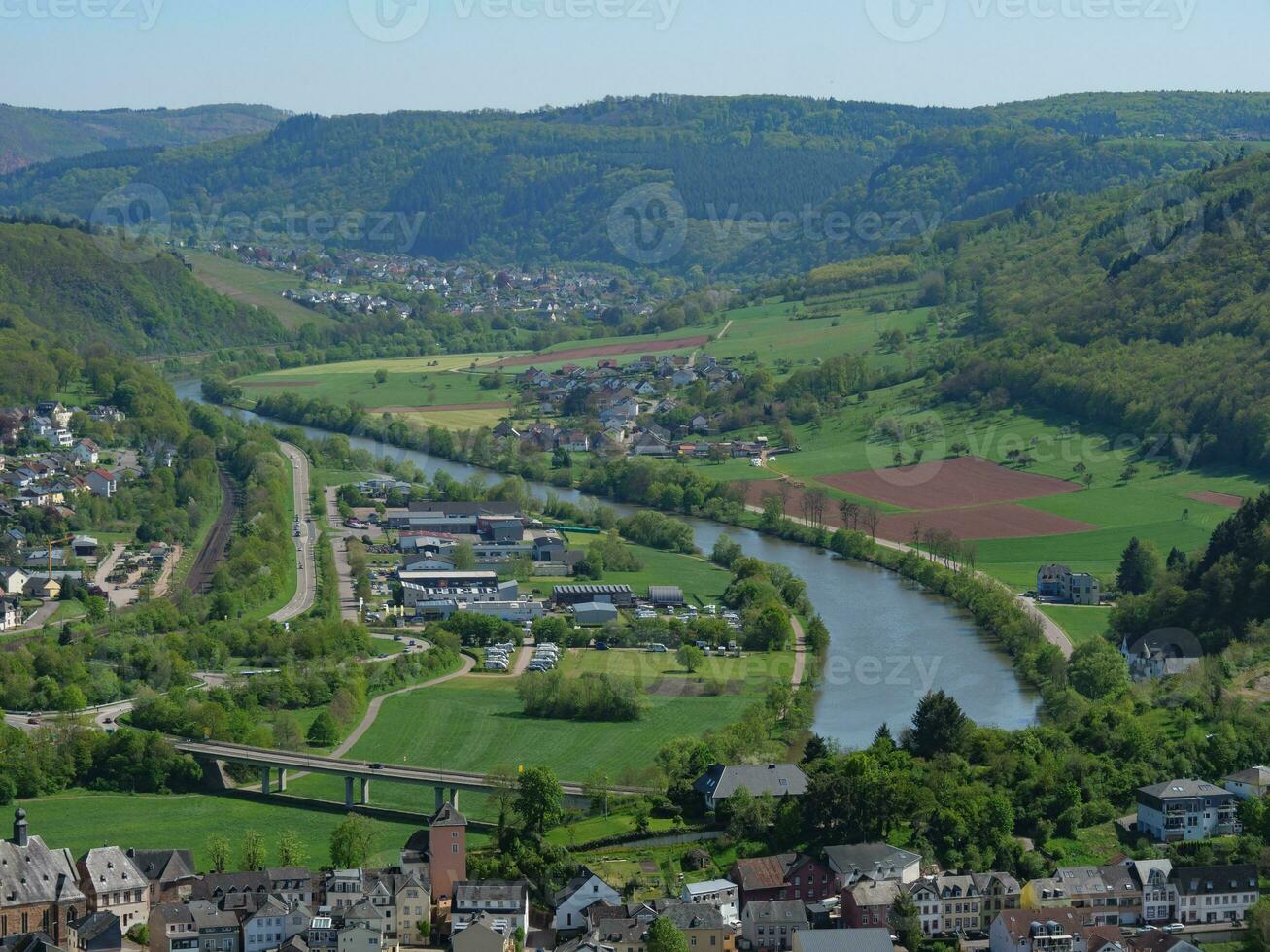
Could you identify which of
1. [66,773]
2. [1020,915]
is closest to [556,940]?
[1020,915]

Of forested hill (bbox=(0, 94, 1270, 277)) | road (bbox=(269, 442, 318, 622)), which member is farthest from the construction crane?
forested hill (bbox=(0, 94, 1270, 277))

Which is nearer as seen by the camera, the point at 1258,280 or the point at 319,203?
the point at 1258,280

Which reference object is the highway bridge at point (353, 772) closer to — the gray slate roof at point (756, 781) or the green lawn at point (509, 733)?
the green lawn at point (509, 733)

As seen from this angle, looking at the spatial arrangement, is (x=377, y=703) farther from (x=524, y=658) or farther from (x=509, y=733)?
(x=524, y=658)

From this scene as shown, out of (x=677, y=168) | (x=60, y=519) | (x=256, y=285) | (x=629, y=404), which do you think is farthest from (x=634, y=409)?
(x=677, y=168)

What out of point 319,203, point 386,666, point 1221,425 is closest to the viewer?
point 386,666

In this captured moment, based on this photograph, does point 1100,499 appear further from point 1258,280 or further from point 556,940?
point 556,940
